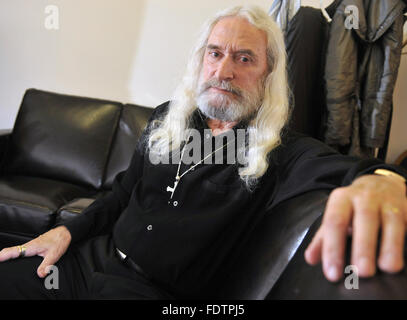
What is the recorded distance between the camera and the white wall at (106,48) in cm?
210

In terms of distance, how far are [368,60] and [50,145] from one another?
6.34 ft

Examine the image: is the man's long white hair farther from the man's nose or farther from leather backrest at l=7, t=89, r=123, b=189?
leather backrest at l=7, t=89, r=123, b=189

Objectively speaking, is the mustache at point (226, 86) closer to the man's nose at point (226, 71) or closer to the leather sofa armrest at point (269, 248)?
the man's nose at point (226, 71)

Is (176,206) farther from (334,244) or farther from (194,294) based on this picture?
(334,244)

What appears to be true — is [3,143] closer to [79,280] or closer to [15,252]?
[15,252]

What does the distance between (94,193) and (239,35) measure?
4.18ft

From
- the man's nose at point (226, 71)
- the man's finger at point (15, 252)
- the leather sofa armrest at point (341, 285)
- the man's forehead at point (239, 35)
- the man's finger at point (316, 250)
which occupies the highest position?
the man's forehead at point (239, 35)

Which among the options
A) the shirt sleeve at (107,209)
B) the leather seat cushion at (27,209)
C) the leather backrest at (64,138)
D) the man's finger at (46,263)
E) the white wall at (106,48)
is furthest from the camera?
the white wall at (106,48)

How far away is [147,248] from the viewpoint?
82 cm

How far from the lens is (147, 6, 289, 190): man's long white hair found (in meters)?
0.88

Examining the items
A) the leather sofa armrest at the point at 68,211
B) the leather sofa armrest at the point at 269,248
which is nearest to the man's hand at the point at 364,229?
the leather sofa armrest at the point at 269,248

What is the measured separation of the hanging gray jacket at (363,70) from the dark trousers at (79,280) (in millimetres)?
1152
